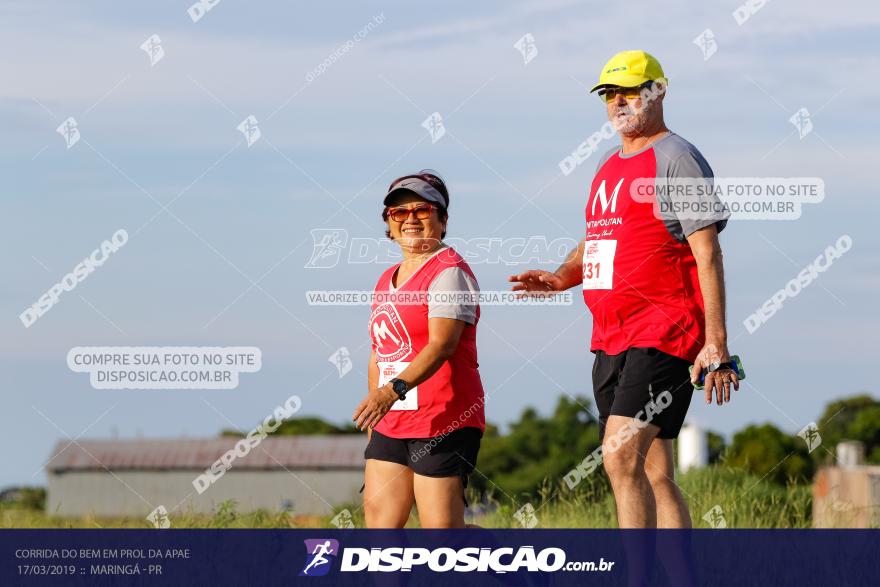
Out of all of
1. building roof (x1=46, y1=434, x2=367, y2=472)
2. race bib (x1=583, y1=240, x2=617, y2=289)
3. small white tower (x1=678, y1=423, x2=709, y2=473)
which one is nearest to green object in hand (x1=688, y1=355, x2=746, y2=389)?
race bib (x1=583, y1=240, x2=617, y2=289)

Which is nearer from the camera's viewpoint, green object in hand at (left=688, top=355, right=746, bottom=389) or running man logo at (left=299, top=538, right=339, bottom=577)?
green object in hand at (left=688, top=355, right=746, bottom=389)

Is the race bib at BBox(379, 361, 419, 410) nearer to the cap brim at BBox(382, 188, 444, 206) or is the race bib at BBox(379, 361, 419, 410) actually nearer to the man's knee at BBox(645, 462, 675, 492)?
the cap brim at BBox(382, 188, 444, 206)

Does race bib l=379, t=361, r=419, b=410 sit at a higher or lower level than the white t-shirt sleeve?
lower

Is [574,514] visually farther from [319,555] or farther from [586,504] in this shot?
[319,555]

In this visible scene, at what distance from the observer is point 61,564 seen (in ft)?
22.5

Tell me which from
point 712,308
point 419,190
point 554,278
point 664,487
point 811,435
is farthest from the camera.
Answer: point 811,435

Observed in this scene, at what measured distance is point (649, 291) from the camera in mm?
5891

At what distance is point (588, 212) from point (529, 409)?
5767 centimetres

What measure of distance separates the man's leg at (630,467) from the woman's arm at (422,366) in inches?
33.1

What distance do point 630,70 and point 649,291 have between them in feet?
3.47

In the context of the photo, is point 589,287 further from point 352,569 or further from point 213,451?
point 213,451

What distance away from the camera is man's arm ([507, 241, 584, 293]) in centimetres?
646

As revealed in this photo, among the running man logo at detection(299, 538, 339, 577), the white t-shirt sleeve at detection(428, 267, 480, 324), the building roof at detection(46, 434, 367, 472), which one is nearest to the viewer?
the white t-shirt sleeve at detection(428, 267, 480, 324)

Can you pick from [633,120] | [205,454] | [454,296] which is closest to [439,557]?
[454,296]
